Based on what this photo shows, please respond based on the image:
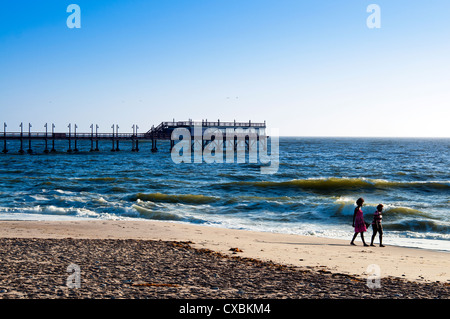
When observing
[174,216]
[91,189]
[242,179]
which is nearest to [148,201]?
[174,216]

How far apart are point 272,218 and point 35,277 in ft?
43.3

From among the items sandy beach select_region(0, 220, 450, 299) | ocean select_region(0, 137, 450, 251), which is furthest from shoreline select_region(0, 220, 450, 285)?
ocean select_region(0, 137, 450, 251)

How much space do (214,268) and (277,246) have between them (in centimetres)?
417

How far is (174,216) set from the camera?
18.6 m

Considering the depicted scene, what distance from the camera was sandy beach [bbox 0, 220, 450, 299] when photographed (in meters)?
6.18

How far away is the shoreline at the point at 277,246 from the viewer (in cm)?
877

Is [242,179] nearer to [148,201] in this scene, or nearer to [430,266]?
[148,201]

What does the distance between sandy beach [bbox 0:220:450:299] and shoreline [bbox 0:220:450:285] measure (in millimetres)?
28

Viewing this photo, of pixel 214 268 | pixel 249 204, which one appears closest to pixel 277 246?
pixel 214 268

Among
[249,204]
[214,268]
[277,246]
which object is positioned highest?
[214,268]

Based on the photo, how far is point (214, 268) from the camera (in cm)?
791

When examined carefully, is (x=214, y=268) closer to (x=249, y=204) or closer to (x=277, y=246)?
(x=277, y=246)

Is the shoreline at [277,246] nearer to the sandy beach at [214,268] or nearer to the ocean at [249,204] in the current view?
the sandy beach at [214,268]
